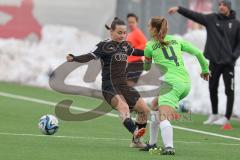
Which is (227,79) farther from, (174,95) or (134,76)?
(174,95)

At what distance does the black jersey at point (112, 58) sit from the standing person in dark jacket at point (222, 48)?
177 inches

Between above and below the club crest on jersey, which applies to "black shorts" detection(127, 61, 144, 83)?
below

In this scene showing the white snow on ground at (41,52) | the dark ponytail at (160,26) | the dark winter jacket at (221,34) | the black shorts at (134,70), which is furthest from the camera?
the white snow on ground at (41,52)

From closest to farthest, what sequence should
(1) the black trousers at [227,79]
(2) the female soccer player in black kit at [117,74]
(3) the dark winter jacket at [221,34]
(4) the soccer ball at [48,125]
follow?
(2) the female soccer player in black kit at [117,74] < (4) the soccer ball at [48,125] < (1) the black trousers at [227,79] < (3) the dark winter jacket at [221,34]

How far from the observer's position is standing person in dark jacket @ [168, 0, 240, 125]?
19.0 metres

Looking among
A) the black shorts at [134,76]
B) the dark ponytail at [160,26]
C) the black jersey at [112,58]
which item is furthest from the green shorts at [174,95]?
the black shorts at [134,76]

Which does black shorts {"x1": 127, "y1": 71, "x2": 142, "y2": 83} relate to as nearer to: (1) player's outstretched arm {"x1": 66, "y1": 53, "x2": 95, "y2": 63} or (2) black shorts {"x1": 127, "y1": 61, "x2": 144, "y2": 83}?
(2) black shorts {"x1": 127, "y1": 61, "x2": 144, "y2": 83}

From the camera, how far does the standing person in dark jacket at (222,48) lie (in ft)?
62.2

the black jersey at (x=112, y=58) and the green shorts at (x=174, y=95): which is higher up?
the black jersey at (x=112, y=58)

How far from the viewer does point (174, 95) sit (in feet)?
44.9

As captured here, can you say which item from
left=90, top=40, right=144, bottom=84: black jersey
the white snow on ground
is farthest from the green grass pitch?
the white snow on ground

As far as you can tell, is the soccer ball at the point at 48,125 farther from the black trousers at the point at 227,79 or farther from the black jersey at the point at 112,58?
the black trousers at the point at 227,79

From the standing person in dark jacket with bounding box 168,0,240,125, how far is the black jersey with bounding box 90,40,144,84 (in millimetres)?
4490

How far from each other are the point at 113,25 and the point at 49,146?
6.79ft
